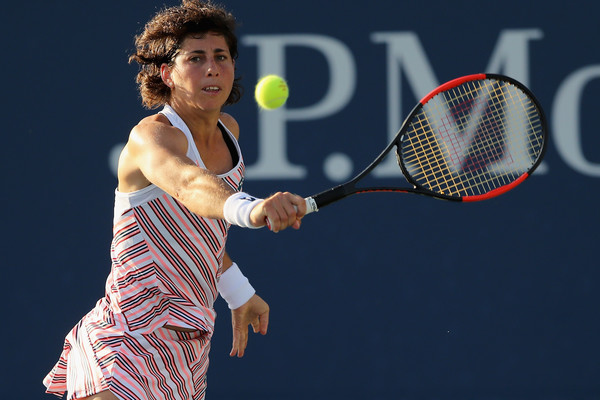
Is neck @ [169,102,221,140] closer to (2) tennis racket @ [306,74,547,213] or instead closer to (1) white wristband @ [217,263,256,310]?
(1) white wristband @ [217,263,256,310]

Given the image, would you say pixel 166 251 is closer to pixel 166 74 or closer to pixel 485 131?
pixel 166 74

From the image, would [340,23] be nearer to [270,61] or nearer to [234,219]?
[270,61]

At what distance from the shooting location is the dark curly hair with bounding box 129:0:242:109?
316 cm

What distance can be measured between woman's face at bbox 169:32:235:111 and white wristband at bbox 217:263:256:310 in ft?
1.97

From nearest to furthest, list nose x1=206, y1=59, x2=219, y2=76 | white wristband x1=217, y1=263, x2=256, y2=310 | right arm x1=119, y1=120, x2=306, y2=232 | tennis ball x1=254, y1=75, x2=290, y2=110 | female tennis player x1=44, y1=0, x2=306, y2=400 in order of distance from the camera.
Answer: right arm x1=119, y1=120, x2=306, y2=232 → female tennis player x1=44, y1=0, x2=306, y2=400 → nose x1=206, y1=59, x2=219, y2=76 → white wristband x1=217, y1=263, x2=256, y2=310 → tennis ball x1=254, y1=75, x2=290, y2=110

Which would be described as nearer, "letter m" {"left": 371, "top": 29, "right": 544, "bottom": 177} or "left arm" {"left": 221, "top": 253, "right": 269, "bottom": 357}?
"left arm" {"left": 221, "top": 253, "right": 269, "bottom": 357}

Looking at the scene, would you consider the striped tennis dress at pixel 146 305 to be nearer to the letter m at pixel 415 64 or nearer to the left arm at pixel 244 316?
the left arm at pixel 244 316

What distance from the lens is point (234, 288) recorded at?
3420 millimetres

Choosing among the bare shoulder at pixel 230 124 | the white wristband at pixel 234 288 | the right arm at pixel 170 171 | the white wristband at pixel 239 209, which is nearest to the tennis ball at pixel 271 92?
the bare shoulder at pixel 230 124

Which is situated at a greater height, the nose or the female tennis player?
the nose

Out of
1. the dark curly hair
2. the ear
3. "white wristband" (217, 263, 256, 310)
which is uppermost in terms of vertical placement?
the dark curly hair

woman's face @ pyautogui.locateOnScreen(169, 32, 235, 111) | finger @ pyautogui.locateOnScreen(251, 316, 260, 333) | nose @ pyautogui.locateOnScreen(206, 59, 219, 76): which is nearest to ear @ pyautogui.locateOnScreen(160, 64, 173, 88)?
woman's face @ pyautogui.locateOnScreen(169, 32, 235, 111)

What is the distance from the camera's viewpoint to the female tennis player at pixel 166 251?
296cm

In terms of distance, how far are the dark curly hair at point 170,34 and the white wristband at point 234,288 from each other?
0.59 m
